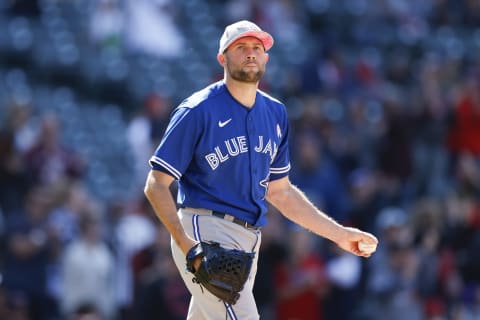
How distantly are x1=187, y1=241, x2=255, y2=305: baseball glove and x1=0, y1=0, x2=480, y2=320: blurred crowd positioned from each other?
422 cm

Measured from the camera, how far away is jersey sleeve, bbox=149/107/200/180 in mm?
5820

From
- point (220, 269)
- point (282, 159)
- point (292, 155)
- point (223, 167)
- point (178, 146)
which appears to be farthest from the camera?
point (292, 155)

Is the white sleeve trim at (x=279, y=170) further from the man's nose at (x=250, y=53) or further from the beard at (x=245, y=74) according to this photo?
the man's nose at (x=250, y=53)

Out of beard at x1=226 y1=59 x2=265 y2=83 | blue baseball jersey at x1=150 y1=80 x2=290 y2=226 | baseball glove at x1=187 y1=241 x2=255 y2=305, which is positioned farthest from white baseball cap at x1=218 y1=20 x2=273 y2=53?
baseball glove at x1=187 y1=241 x2=255 y2=305

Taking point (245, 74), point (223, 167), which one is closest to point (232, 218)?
point (223, 167)

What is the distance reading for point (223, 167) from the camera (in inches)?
234

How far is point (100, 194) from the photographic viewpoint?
42.1ft

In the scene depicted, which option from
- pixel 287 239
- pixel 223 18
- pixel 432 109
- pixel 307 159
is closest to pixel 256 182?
pixel 287 239

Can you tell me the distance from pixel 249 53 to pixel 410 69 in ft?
31.0

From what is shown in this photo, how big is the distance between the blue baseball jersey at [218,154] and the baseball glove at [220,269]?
0.28 metres

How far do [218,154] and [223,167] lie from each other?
73 mm

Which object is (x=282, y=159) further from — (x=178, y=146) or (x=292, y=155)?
(x=292, y=155)

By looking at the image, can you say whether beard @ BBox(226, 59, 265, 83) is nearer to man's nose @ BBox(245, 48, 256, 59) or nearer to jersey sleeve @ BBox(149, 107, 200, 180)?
man's nose @ BBox(245, 48, 256, 59)

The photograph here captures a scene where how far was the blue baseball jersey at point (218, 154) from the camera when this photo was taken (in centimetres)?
585
